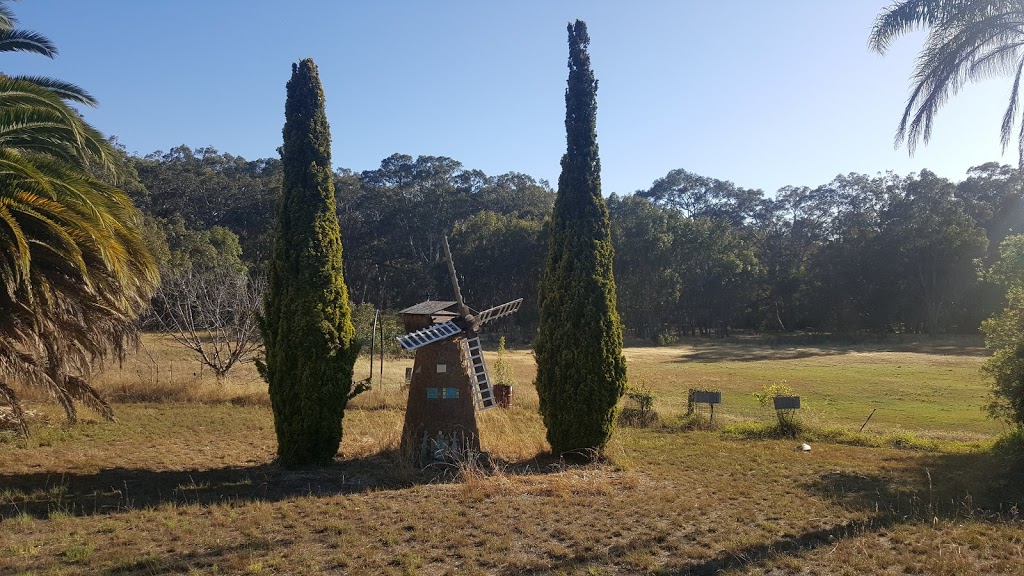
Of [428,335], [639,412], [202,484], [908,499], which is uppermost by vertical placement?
[428,335]

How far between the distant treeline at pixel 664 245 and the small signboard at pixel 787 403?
3657 centimetres

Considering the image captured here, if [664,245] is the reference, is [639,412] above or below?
below

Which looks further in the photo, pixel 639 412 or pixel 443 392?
pixel 639 412

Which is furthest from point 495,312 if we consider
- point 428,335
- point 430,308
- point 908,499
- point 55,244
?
point 55,244

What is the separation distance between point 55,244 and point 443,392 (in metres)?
6.63

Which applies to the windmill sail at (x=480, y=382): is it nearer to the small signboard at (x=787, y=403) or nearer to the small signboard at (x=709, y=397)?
the small signboard at (x=709, y=397)

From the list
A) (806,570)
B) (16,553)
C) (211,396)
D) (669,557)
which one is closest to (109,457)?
(16,553)

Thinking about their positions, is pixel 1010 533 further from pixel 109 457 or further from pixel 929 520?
pixel 109 457

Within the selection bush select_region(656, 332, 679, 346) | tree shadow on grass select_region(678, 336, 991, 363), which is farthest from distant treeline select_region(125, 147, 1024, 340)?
tree shadow on grass select_region(678, 336, 991, 363)

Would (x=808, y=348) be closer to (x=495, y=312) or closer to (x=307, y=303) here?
(x=495, y=312)

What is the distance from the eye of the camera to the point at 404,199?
61781mm

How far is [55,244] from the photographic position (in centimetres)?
1030

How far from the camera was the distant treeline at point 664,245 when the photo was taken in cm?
5316

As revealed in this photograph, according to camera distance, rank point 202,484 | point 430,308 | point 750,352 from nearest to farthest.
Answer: point 202,484, point 430,308, point 750,352
